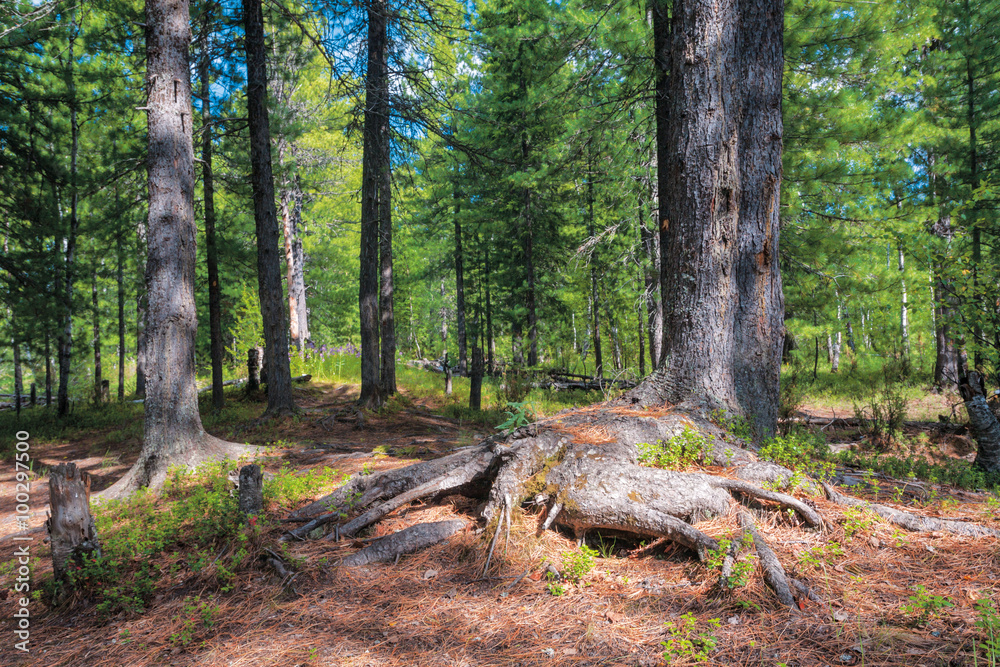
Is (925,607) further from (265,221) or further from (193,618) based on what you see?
(265,221)

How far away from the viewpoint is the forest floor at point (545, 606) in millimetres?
2162

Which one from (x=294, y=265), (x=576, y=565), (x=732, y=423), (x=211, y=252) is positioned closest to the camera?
(x=576, y=565)

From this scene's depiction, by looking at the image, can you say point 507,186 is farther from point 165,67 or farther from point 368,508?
point 368,508

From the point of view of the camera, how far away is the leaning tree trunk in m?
5.08

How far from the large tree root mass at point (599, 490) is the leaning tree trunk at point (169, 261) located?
232cm

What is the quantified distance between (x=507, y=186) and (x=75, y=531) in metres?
11.8

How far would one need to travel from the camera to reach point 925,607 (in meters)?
2.20

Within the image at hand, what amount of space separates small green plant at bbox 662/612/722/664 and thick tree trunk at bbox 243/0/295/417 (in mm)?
8089

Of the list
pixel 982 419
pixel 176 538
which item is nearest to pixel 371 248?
pixel 176 538

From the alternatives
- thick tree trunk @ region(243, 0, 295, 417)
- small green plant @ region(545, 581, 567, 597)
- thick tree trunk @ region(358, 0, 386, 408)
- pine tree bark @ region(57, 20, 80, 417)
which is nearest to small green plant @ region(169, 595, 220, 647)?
small green plant @ region(545, 581, 567, 597)

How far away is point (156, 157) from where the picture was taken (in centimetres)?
521

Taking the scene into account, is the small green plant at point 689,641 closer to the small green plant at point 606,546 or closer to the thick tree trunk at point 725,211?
the small green plant at point 606,546

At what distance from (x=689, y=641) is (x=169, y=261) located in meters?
5.98

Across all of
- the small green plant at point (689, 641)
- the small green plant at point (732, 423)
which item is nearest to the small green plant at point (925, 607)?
Answer: the small green plant at point (689, 641)
